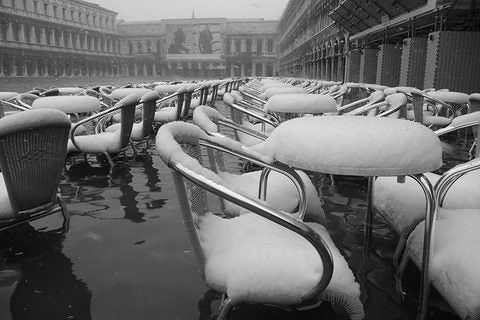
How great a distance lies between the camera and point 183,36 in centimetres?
8244

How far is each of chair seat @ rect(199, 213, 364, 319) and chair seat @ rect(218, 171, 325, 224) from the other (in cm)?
44

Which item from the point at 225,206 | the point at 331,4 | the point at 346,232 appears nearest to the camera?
the point at 225,206

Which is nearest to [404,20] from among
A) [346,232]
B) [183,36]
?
[346,232]

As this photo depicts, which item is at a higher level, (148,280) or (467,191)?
(467,191)

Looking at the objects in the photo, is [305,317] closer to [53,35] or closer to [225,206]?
[225,206]

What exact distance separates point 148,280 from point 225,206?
51 centimetres

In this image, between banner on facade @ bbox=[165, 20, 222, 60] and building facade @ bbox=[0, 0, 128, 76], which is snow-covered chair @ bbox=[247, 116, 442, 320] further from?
banner on facade @ bbox=[165, 20, 222, 60]

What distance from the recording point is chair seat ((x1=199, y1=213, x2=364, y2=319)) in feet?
3.99

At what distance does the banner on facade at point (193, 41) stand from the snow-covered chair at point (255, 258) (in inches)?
3314

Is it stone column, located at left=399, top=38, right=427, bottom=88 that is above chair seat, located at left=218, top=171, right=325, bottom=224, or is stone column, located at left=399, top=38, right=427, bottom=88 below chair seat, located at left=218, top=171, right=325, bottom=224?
above

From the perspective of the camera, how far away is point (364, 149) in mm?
1319

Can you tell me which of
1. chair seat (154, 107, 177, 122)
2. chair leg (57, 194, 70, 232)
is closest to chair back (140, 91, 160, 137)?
chair seat (154, 107, 177, 122)

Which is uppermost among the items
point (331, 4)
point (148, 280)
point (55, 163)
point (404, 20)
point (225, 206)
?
point (331, 4)

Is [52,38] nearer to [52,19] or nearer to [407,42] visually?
[52,19]
